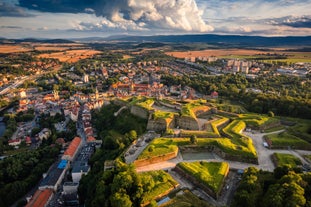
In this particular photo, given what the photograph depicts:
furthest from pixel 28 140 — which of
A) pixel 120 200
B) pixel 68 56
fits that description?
pixel 68 56

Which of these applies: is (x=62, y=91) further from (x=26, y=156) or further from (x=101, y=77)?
(x=26, y=156)

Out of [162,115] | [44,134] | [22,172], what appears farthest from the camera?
[44,134]

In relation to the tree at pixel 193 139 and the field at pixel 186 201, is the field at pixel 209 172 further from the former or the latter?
the tree at pixel 193 139

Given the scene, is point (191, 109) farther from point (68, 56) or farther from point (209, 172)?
point (68, 56)

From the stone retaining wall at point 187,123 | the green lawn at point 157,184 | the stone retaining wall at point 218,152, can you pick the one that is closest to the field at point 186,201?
the green lawn at point 157,184

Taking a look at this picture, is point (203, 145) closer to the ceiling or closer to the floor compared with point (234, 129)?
closer to the floor

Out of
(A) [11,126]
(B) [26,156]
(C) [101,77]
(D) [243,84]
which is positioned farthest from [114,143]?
(C) [101,77]

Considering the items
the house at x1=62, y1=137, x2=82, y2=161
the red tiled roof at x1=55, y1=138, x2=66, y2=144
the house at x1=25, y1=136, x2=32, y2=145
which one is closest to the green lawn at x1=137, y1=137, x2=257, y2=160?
the house at x1=62, y1=137, x2=82, y2=161
